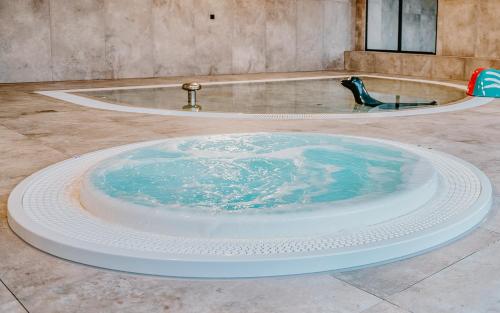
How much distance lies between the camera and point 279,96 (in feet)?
36.2

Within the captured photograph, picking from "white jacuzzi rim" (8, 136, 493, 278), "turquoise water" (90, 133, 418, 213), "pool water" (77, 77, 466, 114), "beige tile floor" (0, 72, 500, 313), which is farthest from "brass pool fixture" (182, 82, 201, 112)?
"white jacuzzi rim" (8, 136, 493, 278)

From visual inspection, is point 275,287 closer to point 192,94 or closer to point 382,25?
point 192,94

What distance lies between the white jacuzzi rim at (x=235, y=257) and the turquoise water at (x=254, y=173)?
506mm

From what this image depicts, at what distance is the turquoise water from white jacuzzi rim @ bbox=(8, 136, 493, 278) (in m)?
0.51

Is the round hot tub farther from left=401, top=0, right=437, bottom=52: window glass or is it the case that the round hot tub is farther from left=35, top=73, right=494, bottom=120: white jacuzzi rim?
left=401, top=0, right=437, bottom=52: window glass

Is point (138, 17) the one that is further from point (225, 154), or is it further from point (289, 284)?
point (289, 284)

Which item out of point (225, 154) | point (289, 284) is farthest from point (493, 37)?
point (289, 284)

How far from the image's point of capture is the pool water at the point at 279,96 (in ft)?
30.1

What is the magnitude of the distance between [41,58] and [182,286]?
38.9ft

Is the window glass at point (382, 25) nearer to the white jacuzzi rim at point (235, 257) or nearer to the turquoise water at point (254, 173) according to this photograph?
the turquoise water at point (254, 173)

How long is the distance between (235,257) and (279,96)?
8556 millimetres

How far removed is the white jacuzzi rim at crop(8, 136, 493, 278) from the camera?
2.59 meters

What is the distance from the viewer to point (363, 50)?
60.4ft

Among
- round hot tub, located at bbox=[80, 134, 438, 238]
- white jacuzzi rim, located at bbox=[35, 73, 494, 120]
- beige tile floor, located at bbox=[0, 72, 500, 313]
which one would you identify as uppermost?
white jacuzzi rim, located at bbox=[35, 73, 494, 120]
